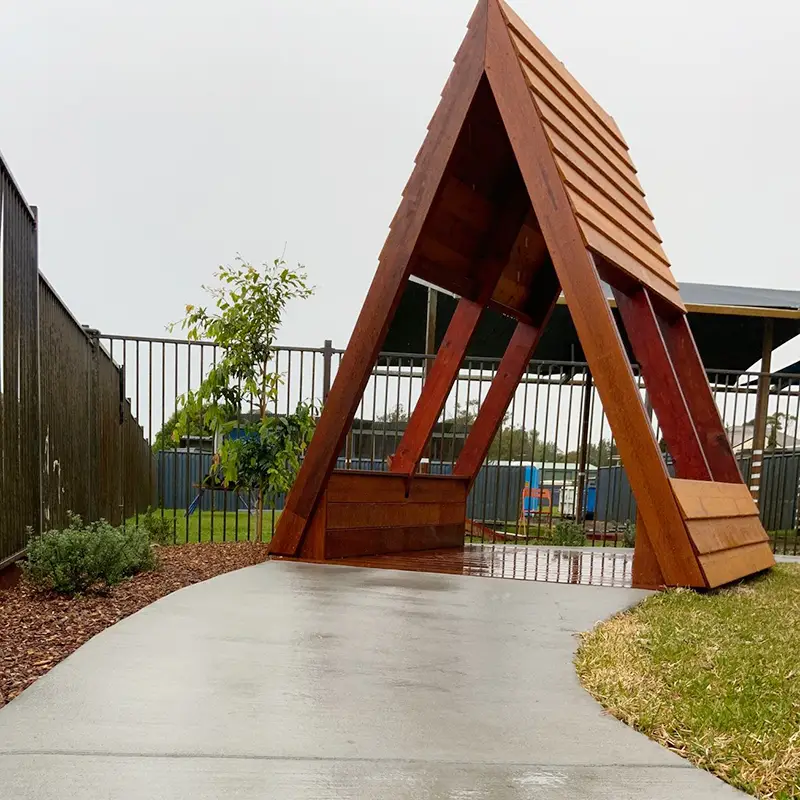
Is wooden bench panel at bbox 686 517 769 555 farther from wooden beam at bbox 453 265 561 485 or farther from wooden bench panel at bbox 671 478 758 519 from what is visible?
wooden beam at bbox 453 265 561 485

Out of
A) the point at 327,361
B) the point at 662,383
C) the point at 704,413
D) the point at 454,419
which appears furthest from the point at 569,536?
the point at 662,383

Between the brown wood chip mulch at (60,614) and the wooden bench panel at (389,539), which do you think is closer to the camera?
the brown wood chip mulch at (60,614)

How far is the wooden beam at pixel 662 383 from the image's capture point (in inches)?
207

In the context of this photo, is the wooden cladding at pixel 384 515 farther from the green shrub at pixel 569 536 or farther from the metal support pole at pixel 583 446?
the metal support pole at pixel 583 446

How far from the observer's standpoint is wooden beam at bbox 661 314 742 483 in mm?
5969

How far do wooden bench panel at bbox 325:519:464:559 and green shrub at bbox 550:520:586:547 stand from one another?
7.39 feet

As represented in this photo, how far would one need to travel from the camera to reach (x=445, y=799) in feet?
5.68

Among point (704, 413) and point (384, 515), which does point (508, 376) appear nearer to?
point (704, 413)

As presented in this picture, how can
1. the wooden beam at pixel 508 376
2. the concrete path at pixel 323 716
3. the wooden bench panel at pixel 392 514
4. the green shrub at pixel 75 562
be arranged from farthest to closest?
1. the wooden beam at pixel 508 376
2. the wooden bench panel at pixel 392 514
3. the green shrub at pixel 75 562
4. the concrete path at pixel 323 716

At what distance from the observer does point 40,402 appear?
468cm

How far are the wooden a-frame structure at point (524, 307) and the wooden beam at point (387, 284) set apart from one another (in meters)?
0.01

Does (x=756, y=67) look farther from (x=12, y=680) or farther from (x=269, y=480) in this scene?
(x=12, y=680)

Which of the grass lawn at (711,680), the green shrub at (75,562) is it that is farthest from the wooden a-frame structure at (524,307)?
the green shrub at (75,562)

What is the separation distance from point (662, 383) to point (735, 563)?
1451 millimetres
